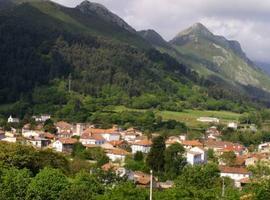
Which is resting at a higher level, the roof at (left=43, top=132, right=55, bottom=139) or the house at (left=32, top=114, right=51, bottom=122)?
the house at (left=32, top=114, right=51, bottom=122)

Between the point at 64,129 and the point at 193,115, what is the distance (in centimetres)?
3441

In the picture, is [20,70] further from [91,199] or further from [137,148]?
[91,199]

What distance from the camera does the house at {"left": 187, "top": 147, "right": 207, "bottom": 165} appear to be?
2771 inches

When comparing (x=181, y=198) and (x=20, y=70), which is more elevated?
(x=20, y=70)

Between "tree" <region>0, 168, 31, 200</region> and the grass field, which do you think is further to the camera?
the grass field

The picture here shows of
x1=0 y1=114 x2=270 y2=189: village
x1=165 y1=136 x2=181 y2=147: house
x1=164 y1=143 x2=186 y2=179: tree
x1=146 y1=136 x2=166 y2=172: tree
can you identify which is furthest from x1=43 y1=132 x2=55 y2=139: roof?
x1=164 y1=143 x2=186 y2=179: tree

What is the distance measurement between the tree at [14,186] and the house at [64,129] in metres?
53.2

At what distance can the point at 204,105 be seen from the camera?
422 ft

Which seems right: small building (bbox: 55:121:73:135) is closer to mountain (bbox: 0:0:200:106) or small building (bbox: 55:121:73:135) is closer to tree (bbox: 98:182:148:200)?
mountain (bbox: 0:0:200:106)

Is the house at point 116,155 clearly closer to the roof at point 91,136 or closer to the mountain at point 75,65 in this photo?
the roof at point 91,136

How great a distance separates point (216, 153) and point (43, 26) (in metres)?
95.3

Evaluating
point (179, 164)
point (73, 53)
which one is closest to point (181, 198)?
point (179, 164)

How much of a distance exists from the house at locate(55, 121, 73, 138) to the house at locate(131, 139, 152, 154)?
1347 centimetres

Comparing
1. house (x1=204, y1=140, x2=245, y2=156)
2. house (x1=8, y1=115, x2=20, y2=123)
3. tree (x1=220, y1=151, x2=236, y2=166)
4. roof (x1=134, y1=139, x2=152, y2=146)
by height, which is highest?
house (x1=8, y1=115, x2=20, y2=123)
